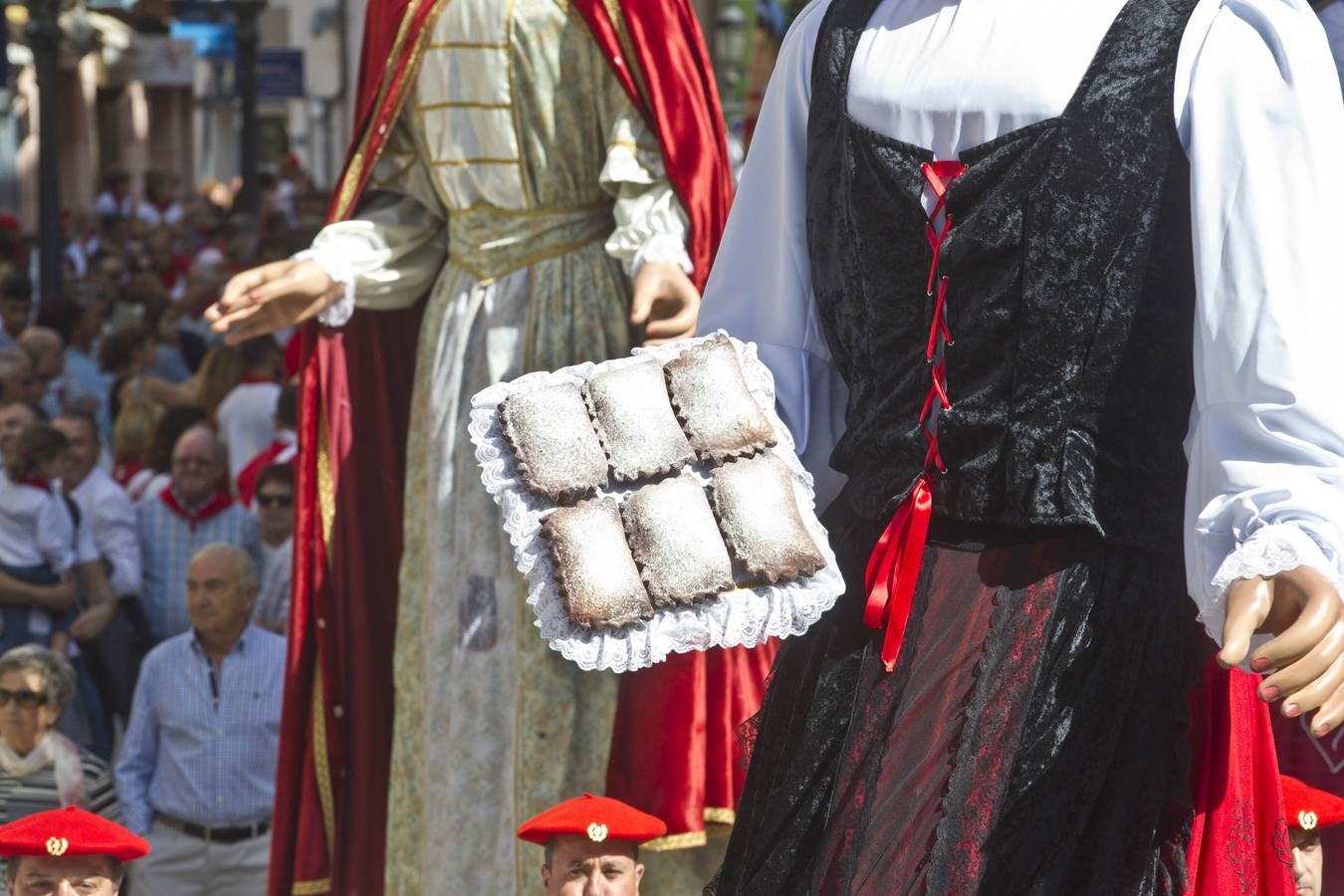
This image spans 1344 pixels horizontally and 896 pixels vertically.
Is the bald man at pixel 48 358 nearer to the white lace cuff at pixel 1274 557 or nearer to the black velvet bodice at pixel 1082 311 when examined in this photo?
the black velvet bodice at pixel 1082 311

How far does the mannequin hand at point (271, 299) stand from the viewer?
4.04 m

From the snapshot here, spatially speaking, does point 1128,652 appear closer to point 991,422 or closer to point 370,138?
point 991,422

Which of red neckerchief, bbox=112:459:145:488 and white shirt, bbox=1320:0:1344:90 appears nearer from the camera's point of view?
white shirt, bbox=1320:0:1344:90

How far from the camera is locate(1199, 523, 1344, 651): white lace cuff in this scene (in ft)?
7.31

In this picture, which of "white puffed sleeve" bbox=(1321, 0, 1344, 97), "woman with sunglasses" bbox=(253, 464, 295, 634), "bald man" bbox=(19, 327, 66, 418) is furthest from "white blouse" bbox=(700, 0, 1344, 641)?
"bald man" bbox=(19, 327, 66, 418)

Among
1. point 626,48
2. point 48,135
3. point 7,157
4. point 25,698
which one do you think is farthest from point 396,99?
point 7,157

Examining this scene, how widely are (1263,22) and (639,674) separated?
2014 mm

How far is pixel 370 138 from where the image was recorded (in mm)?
4410

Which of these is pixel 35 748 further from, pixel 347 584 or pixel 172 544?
pixel 347 584

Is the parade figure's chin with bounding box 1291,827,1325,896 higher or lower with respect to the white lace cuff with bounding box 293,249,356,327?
lower

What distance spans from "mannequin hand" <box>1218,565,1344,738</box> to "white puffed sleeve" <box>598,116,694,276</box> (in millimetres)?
1913

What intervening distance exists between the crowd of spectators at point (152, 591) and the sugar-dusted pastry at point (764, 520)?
7.95ft

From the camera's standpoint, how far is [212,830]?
626 centimetres
